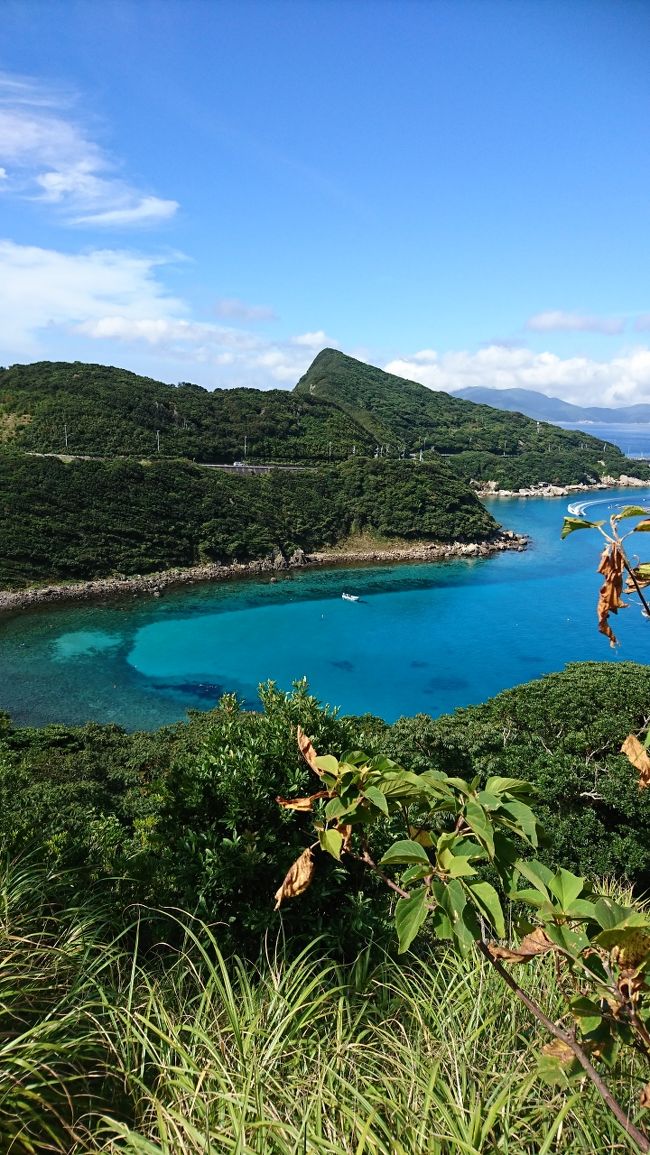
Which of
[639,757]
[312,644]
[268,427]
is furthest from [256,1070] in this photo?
[268,427]

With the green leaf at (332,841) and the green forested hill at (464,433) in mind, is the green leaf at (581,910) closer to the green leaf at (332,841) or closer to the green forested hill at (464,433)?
the green leaf at (332,841)

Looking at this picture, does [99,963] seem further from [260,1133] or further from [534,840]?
[534,840]

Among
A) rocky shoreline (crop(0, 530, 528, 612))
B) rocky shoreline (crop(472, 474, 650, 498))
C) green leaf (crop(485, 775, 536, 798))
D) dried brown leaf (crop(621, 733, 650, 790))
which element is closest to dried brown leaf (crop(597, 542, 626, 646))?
dried brown leaf (crop(621, 733, 650, 790))

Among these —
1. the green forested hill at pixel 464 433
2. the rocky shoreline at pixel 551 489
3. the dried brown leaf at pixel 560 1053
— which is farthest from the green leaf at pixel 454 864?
the rocky shoreline at pixel 551 489

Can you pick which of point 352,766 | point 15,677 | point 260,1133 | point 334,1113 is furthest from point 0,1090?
point 15,677

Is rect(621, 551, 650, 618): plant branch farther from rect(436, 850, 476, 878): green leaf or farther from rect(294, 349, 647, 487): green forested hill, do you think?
rect(294, 349, 647, 487): green forested hill

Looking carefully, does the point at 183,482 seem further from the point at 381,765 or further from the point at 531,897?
the point at 531,897
